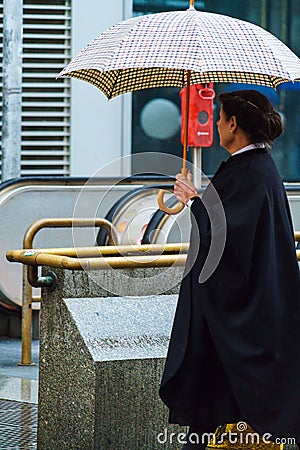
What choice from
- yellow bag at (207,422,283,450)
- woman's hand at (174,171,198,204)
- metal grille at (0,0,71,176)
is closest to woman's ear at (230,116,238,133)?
woman's hand at (174,171,198,204)

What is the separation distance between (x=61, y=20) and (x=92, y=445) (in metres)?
7.64

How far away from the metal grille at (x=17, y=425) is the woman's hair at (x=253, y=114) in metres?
2.16

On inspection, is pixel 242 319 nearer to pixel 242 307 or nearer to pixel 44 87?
pixel 242 307

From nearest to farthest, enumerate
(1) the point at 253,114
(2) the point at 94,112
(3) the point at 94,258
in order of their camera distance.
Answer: (1) the point at 253,114, (3) the point at 94,258, (2) the point at 94,112

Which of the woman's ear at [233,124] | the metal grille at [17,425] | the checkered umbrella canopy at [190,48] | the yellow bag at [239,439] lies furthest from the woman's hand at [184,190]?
the metal grille at [17,425]

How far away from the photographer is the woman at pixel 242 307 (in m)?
4.56

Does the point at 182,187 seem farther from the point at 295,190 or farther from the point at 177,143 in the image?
the point at 177,143

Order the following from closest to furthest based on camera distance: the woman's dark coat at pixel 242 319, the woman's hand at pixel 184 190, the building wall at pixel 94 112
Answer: the woman's dark coat at pixel 242 319
the woman's hand at pixel 184 190
the building wall at pixel 94 112

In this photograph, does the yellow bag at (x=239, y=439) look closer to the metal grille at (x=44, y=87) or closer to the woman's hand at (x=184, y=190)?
the woman's hand at (x=184, y=190)

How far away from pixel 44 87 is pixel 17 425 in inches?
250

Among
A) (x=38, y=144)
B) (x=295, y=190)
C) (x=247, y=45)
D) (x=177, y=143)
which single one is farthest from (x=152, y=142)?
(x=247, y=45)

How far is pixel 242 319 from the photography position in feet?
15.0

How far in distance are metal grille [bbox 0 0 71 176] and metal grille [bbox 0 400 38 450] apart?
17.9 ft

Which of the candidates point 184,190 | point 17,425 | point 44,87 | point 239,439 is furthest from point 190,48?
point 44,87
